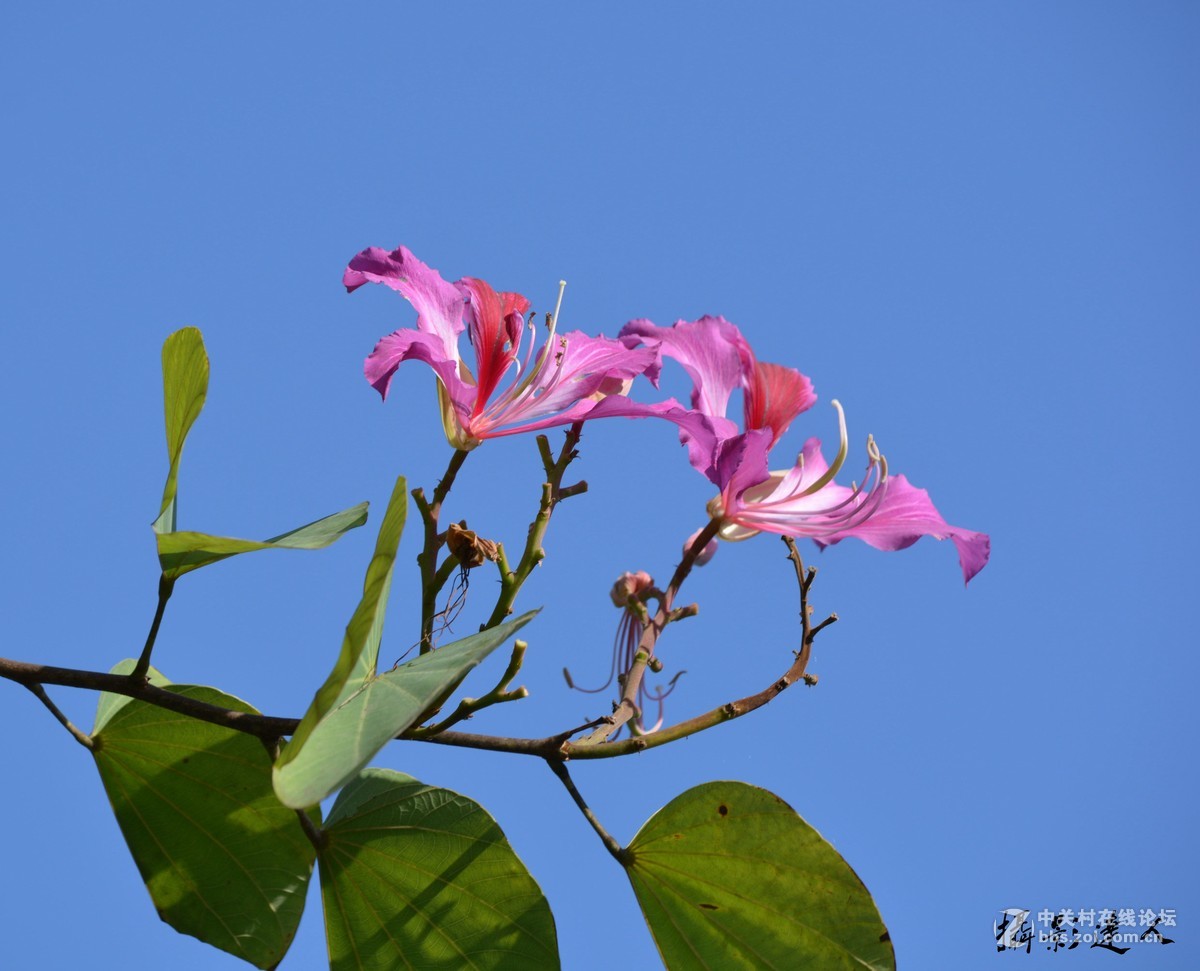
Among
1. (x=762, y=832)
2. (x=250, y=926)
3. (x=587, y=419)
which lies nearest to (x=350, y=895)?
(x=250, y=926)

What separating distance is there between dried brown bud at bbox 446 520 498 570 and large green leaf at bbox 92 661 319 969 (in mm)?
263

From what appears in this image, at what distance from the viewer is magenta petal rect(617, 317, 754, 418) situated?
4.62ft

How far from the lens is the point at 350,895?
1224 mm

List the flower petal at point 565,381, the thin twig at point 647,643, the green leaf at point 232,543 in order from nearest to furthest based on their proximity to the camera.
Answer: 1. the green leaf at point 232,543
2. the thin twig at point 647,643
3. the flower petal at point 565,381

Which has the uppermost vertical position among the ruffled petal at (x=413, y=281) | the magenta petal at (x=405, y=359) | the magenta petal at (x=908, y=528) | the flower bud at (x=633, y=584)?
the ruffled petal at (x=413, y=281)

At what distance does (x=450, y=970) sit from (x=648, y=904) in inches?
8.0

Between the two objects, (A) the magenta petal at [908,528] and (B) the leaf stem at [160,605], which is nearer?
(B) the leaf stem at [160,605]

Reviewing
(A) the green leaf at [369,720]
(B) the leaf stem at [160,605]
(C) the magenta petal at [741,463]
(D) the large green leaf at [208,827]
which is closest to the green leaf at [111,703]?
(D) the large green leaf at [208,827]

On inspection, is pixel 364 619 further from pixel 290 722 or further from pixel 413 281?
pixel 413 281

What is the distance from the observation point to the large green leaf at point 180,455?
40.5 inches

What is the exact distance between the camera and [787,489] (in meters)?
1.44

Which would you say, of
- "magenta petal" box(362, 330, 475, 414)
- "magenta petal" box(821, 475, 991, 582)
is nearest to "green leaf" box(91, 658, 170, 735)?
"magenta petal" box(362, 330, 475, 414)

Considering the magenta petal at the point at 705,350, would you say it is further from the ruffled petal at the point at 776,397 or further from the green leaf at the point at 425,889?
the green leaf at the point at 425,889

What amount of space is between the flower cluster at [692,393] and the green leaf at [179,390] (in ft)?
0.94
